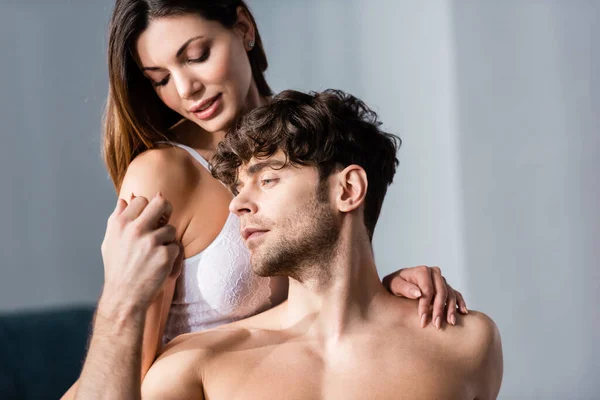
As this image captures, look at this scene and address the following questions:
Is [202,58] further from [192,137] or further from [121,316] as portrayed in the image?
[121,316]

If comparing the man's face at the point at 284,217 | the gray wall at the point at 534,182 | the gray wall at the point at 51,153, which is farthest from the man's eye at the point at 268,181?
the gray wall at the point at 51,153

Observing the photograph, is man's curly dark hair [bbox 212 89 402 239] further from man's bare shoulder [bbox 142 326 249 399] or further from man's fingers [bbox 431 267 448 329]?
man's bare shoulder [bbox 142 326 249 399]

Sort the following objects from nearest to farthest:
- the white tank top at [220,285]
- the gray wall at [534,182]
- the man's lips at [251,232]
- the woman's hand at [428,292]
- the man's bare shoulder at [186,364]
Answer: the man's bare shoulder at [186,364], the man's lips at [251,232], the woman's hand at [428,292], the white tank top at [220,285], the gray wall at [534,182]

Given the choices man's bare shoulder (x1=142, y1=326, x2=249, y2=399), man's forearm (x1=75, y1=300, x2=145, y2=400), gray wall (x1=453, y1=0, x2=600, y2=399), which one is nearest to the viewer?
man's forearm (x1=75, y1=300, x2=145, y2=400)

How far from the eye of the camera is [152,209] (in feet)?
4.78

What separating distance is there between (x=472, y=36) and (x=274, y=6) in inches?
34.5

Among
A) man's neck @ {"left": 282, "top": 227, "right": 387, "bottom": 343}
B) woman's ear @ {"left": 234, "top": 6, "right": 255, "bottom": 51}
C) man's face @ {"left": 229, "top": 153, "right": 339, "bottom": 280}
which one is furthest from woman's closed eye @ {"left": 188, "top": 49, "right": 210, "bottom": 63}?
man's neck @ {"left": 282, "top": 227, "right": 387, "bottom": 343}

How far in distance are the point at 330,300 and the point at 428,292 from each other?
0.79ft

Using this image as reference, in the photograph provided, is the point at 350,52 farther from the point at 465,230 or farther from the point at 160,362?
the point at 160,362

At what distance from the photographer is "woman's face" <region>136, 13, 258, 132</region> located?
174 cm

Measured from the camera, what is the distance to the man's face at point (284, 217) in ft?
5.18

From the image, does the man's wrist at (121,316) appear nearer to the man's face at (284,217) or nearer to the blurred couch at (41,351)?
the man's face at (284,217)

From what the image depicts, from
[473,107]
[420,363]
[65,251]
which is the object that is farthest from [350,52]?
[420,363]

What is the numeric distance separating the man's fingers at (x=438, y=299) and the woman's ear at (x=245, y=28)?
74 centimetres
